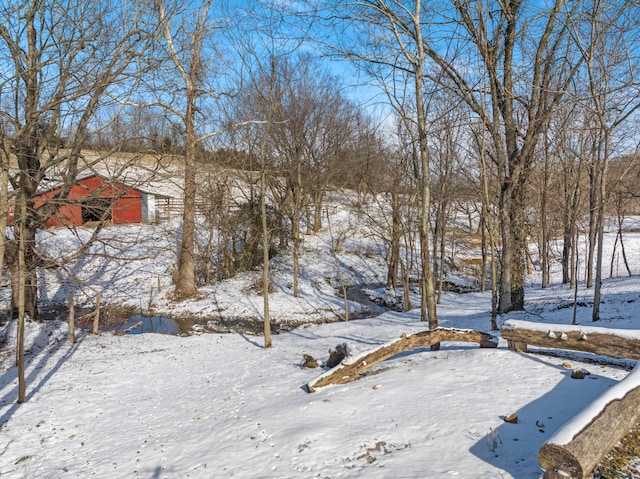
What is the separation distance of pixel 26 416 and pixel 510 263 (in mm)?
12295

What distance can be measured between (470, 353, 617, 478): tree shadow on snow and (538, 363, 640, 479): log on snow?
0.54 meters

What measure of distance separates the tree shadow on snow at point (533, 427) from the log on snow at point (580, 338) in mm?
411

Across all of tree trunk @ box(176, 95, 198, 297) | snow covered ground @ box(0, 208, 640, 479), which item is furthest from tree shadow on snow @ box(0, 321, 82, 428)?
tree trunk @ box(176, 95, 198, 297)

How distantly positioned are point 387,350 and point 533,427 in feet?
10.0

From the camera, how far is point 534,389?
6137 mm

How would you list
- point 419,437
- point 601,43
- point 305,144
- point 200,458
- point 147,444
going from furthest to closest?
point 305,144
point 601,43
point 147,444
point 200,458
point 419,437

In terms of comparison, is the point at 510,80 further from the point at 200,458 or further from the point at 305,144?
the point at 305,144

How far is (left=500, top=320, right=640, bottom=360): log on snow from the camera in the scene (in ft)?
20.8

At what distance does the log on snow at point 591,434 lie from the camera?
144 inches

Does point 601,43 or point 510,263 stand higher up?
point 601,43

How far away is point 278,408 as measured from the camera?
7223 millimetres

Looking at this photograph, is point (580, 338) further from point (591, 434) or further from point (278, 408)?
point (278, 408)

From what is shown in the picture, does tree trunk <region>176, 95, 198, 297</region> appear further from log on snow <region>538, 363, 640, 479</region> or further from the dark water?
log on snow <region>538, 363, 640, 479</region>

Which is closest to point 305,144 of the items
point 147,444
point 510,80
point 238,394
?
point 510,80
